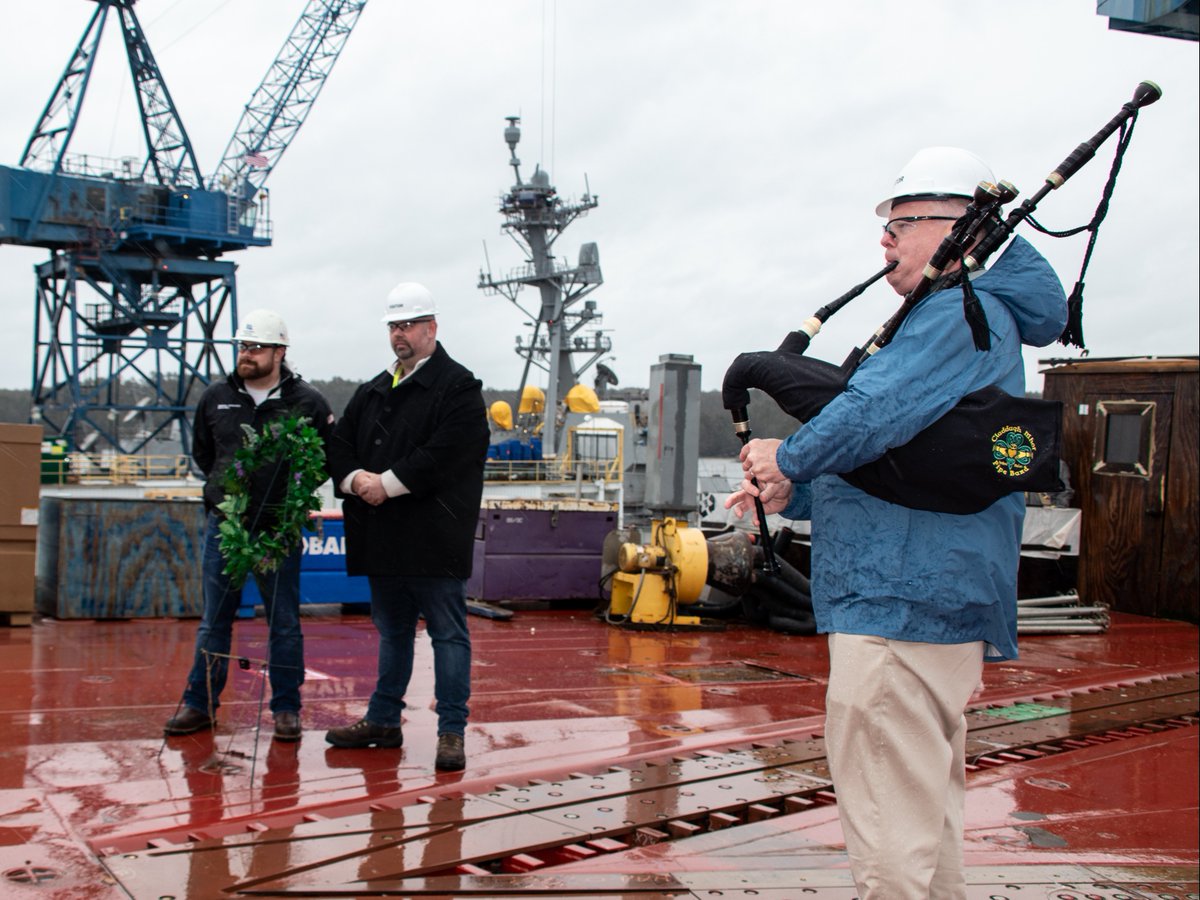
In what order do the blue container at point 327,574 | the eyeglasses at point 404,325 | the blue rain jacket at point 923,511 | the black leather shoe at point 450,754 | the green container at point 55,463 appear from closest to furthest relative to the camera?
the blue rain jacket at point 923,511
the black leather shoe at point 450,754
the eyeglasses at point 404,325
the blue container at point 327,574
the green container at point 55,463

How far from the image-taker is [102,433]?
4603cm

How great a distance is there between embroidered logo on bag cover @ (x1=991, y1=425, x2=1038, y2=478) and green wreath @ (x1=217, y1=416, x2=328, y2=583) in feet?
10.6

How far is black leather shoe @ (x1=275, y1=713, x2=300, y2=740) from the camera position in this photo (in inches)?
205

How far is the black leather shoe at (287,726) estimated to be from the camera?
522 centimetres

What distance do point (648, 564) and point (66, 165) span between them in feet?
89.3

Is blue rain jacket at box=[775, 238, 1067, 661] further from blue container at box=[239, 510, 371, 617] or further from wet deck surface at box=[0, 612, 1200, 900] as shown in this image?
blue container at box=[239, 510, 371, 617]

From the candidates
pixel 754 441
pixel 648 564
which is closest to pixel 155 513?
pixel 648 564

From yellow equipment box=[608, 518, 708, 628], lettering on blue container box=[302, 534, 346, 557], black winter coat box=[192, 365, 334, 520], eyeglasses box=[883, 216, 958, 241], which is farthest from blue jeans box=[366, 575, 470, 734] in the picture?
lettering on blue container box=[302, 534, 346, 557]

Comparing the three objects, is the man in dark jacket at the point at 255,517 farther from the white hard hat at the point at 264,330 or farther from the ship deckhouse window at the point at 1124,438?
the ship deckhouse window at the point at 1124,438

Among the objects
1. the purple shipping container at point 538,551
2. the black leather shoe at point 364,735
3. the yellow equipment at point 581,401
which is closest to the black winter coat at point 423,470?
the black leather shoe at point 364,735

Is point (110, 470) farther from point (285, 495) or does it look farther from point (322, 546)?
point (285, 495)

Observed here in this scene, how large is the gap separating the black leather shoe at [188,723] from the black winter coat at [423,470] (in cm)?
89

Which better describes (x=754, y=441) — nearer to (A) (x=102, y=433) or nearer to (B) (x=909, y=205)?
(B) (x=909, y=205)

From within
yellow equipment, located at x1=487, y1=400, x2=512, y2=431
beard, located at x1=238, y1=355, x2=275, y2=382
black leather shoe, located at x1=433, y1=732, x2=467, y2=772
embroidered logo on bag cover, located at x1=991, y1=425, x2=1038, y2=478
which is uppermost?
yellow equipment, located at x1=487, y1=400, x2=512, y2=431
